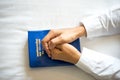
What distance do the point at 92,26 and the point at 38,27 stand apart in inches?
9.6

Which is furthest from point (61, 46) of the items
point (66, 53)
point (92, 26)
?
point (92, 26)

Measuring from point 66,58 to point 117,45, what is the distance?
9.8 inches

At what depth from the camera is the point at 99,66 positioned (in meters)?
0.70

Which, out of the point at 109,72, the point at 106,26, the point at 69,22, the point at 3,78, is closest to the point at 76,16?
the point at 69,22

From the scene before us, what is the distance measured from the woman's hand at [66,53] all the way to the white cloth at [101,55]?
0.02 meters

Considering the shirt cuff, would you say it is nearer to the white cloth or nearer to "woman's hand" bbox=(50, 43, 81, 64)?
the white cloth

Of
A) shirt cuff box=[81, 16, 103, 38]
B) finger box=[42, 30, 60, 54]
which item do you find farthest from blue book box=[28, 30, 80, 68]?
shirt cuff box=[81, 16, 103, 38]

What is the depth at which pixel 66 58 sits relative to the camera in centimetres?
71

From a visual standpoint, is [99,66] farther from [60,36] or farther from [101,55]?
[60,36]

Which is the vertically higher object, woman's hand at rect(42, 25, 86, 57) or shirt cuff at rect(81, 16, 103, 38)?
shirt cuff at rect(81, 16, 103, 38)

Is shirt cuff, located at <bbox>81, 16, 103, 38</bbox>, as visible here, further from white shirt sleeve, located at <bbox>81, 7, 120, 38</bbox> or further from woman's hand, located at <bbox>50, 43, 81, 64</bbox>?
woman's hand, located at <bbox>50, 43, 81, 64</bbox>

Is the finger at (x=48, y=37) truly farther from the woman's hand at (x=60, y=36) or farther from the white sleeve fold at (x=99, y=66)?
the white sleeve fold at (x=99, y=66)

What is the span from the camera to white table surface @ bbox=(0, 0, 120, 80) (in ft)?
2.31

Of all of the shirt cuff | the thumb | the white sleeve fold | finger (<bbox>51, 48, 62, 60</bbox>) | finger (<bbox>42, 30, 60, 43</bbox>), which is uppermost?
the shirt cuff
